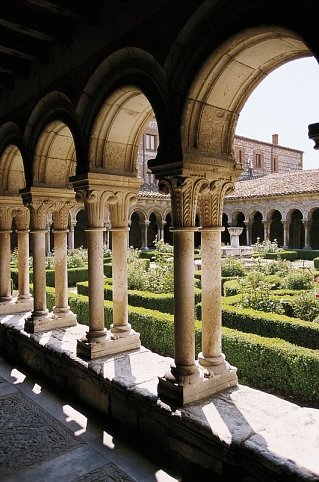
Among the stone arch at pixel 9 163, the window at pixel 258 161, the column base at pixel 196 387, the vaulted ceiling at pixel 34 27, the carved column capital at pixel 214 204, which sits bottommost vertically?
the column base at pixel 196 387

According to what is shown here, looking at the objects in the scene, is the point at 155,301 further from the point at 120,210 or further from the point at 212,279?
the point at 212,279

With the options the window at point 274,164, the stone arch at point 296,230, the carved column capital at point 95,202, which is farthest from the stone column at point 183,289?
the window at point 274,164

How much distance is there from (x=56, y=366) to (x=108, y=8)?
11.9 feet

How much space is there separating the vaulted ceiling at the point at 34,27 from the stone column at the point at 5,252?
2154mm

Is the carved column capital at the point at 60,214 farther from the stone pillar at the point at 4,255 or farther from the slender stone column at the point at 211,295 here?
the slender stone column at the point at 211,295

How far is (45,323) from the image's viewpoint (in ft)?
17.1

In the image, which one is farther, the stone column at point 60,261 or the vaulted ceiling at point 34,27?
the stone column at point 60,261

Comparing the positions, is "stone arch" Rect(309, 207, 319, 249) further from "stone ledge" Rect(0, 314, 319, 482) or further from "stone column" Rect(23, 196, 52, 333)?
"stone ledge" Rect(0, 314, 319, 482)

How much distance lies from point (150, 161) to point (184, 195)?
410 millimetres

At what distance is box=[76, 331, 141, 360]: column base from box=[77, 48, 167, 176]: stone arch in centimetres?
174

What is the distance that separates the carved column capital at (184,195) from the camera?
3.15m

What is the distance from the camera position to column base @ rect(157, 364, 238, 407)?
3.06 metres

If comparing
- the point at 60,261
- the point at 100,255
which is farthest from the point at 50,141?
the point at 100,255

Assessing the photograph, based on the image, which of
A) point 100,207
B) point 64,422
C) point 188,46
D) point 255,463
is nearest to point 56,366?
point 64,422
